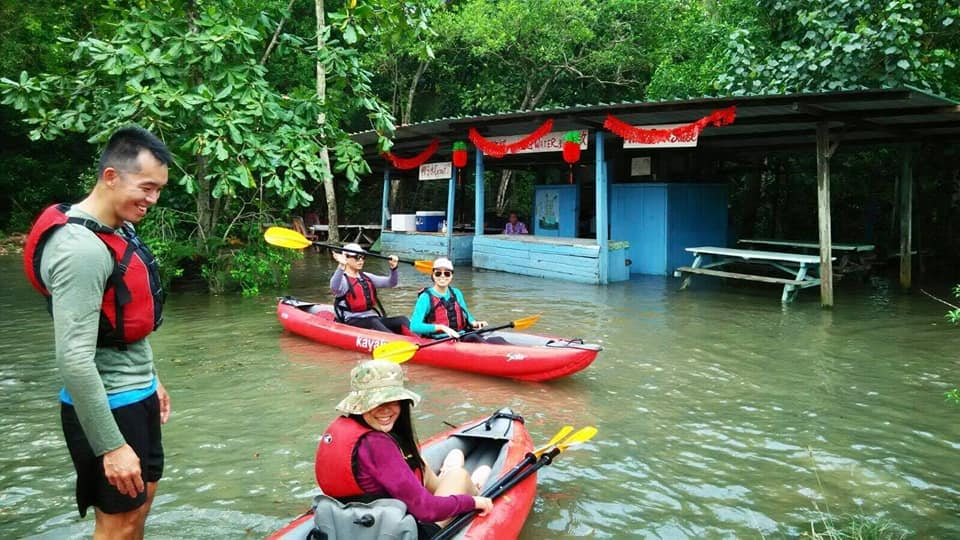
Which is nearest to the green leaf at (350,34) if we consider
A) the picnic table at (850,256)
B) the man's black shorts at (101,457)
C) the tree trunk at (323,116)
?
the tree trunk at (323,116)

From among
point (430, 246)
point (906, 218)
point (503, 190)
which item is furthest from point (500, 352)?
point (503, 190)

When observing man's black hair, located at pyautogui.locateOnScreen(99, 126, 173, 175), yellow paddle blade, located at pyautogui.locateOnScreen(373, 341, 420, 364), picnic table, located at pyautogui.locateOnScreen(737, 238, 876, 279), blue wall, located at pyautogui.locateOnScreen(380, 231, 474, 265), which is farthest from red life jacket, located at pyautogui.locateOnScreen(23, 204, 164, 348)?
blue wall, located at pyautogui.locateOnScreen(380, 231, 474, 265)

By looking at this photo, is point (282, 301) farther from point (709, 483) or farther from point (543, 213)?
point (543, 213)

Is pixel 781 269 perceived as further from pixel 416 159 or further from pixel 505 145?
pixel 416 159

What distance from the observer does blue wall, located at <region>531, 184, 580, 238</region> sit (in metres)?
15.0

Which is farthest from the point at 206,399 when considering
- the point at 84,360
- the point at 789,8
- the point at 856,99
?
the point at 789,8

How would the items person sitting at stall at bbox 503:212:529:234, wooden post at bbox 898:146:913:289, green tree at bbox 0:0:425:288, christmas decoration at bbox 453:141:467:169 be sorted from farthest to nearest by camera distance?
person sitting at stall at bbox 503:212:529:234, christmas decoration at bbox 453:141:467:169, wooden post at bbox 898:146:913:289, green tree at bbox 0:0:425:288

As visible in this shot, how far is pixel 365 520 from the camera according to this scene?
2721 mm

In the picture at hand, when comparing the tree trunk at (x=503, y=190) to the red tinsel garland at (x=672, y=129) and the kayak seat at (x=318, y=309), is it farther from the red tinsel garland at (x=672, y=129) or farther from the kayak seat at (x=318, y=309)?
the kayak seat at (x=318, y=309)

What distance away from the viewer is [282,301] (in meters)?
8.86

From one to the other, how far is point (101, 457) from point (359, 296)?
17.9ft

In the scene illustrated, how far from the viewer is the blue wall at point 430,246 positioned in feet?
52.6

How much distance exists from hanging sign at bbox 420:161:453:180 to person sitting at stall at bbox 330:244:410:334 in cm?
819

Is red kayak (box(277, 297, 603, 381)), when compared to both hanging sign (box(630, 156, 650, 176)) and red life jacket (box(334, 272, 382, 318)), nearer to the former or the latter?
red life jacket (box(334, 272, 382, 318))
